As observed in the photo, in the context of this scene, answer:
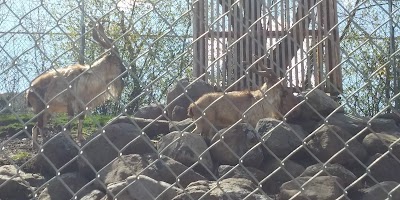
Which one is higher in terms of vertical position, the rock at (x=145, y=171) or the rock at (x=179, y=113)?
the rock at (x=145, y=171)

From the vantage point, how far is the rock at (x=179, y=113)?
32.3 feet

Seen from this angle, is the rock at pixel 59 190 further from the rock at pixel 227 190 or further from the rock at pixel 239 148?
the rock at pixel 239 148

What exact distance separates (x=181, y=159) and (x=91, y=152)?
0.85m

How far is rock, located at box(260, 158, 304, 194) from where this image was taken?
22.7 ft

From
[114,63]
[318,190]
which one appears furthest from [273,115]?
[318,190]

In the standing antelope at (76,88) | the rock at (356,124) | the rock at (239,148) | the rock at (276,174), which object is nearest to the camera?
the rock at (276,174)

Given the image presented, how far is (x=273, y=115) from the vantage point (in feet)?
32.8

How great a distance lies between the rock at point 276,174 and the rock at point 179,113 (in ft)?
8.07

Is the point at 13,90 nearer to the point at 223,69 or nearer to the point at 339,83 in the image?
the point at 223,69

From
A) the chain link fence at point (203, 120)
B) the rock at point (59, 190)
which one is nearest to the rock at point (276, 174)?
the chain link fence at point (203, 120)

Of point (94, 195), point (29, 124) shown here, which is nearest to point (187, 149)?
point (94, 195)

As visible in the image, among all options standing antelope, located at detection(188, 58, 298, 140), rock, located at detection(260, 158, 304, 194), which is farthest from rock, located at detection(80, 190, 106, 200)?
standing antelope, located at detection(188, 58, 298, 140)

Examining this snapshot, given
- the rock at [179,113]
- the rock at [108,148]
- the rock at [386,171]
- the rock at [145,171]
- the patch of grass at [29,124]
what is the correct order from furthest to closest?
Answer: the rock at [179,113], the patch of grass at [29,124], the rock at [386,171], the rock at [108,148], the rock at [145,171]

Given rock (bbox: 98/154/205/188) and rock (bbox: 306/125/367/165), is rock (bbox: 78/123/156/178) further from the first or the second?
rock (bbox: 306/125/367/165)
